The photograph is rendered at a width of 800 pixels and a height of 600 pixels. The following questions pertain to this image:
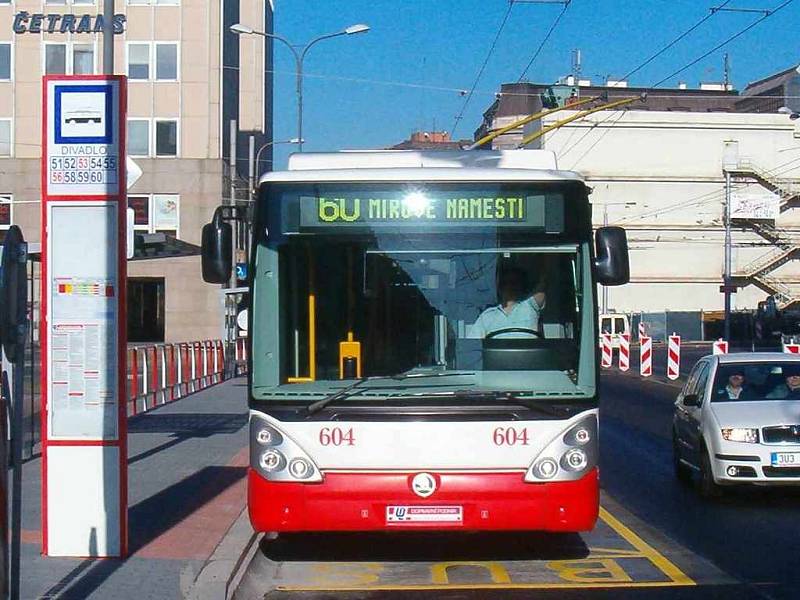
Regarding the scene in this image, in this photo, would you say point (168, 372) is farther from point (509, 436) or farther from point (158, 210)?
point (158, 210)

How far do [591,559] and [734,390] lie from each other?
4310 mm

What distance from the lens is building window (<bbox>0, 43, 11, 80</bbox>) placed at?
51969mm

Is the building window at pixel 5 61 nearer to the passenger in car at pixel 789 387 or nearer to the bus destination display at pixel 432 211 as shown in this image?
the passenger in car at pixel 789 387

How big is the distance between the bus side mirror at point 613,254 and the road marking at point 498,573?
2121mm

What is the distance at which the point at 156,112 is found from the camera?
52281 mm

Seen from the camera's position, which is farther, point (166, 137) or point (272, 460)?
point (166, 137)

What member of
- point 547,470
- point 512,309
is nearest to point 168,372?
point 512,309

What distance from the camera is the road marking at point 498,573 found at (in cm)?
875

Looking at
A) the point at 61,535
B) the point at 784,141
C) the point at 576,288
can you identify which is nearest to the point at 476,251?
the point at 576,288

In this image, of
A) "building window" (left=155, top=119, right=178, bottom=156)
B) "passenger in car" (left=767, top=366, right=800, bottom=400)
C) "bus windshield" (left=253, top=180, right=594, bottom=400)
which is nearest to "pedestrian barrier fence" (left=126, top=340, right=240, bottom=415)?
"passenger in car" (left=767, top=366, right=800, bottom=400)

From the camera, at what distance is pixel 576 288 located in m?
9.18

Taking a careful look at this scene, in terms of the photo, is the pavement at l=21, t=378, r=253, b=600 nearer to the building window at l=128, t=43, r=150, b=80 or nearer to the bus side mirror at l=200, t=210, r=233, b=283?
the bus side mirror at l=200, t=210, r=233, b=283

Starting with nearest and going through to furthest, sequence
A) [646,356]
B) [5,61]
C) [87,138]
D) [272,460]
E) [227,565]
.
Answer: [227,565] < [272,460] < [87,138] < [646,356] < [5,61]

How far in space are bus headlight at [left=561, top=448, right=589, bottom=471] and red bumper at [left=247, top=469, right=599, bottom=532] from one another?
104 mm
